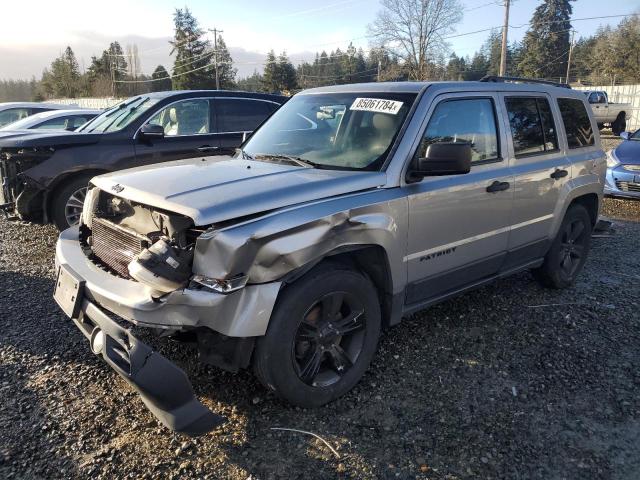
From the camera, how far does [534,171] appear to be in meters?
4.33

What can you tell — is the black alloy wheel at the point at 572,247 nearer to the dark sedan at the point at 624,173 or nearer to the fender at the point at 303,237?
the fender at the point at 303,237

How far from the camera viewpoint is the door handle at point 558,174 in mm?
4559

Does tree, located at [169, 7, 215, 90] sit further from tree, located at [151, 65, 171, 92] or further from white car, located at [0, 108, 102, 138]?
white car, located at [0, 108, 102, 138]

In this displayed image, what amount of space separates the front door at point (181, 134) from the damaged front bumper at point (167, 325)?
4155 mm

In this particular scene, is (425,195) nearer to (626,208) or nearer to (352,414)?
(352,414)

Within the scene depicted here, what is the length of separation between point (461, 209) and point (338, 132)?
3.50 feet

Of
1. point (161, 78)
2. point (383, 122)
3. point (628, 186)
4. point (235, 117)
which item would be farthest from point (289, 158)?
point (161, 78)

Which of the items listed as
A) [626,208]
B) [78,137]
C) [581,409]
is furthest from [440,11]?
[581,409]

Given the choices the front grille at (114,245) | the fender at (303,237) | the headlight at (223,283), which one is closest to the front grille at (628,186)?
the fender at (303,237)

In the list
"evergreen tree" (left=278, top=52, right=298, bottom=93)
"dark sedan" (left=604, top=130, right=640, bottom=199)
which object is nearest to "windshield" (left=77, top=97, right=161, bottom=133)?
"dark sedan" (left=604, top=130, right=640, bottom=199)

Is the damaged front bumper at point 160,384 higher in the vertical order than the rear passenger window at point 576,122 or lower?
lower

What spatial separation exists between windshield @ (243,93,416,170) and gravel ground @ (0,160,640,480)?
1.49 m

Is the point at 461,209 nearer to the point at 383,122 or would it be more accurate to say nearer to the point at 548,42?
the point at 383,122

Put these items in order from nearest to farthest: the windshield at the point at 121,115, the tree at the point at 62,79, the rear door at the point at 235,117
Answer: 1. the windshield at the point at 121,115
2. the rear door at the point at 235,117
3. the tree at the point at 62,79
